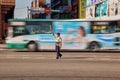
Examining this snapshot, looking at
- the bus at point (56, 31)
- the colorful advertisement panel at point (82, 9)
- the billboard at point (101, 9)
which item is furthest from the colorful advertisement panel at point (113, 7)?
the bus at point (56, 31)

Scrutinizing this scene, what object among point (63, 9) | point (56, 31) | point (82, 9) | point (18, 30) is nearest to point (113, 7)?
point (82, 9)

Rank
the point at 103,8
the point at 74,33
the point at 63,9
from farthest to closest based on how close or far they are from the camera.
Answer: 1. the point at 63,9
2. the point at 103,8
3. the point at 74,33

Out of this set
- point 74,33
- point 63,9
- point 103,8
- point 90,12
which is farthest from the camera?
point 63,9

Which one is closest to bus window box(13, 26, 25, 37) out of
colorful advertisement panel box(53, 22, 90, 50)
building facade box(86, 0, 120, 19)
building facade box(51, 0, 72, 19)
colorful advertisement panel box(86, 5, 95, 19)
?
colorful advertisement panel box(53, 22, 90, 50)

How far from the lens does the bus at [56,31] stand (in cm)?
3516

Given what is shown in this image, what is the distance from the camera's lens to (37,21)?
35438 mm

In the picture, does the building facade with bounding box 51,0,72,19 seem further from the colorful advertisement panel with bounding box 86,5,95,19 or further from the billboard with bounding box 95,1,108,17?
the billboard with bounding box 95,1,108,17

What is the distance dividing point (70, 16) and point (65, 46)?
268ft

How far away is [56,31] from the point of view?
116 ft

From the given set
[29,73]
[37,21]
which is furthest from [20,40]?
[29,73]

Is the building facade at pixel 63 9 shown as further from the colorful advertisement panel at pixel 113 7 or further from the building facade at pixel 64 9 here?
the colorful advertisement panel at pixel 113 7

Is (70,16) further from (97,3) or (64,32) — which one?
(64,32)

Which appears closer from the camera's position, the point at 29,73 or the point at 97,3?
the point at 29,73

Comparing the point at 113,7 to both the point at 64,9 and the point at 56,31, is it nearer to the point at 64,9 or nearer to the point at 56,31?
the point at 56,31
